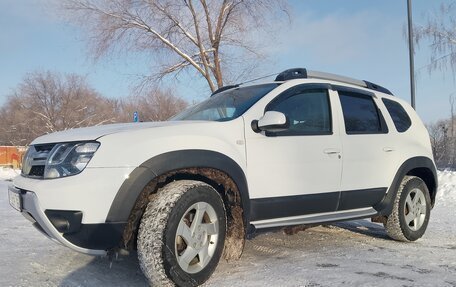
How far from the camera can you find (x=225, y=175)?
3510mm

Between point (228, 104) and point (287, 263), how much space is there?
1618 millimetres

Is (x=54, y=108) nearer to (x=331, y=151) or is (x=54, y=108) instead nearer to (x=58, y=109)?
(x=58, y=109)

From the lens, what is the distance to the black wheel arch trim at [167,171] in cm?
298

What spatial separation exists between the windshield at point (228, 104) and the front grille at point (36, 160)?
4.74 feet

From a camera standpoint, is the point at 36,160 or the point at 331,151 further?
the point at 331,151

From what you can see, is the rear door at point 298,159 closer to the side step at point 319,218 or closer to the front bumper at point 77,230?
the side step at point 319,218

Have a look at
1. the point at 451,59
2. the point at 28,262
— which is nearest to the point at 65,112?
the point at 451,59

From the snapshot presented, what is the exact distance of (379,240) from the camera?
→ 5258 millimetres

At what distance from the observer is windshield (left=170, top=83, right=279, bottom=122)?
13.0 ft

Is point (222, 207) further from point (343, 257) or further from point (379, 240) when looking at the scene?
point (379, 240)

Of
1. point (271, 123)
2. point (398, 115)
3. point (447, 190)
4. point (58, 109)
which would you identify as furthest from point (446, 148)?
point (58, 109)

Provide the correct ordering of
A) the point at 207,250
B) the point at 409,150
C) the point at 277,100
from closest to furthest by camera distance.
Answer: the point at 207,250 < the point at 277,100 < the point at 409,150

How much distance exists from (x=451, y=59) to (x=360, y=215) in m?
14.4

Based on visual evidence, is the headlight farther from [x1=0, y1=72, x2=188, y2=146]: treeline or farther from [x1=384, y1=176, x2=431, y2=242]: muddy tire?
[x1=0, y1=72, x2=188, y2=146]: treeline
